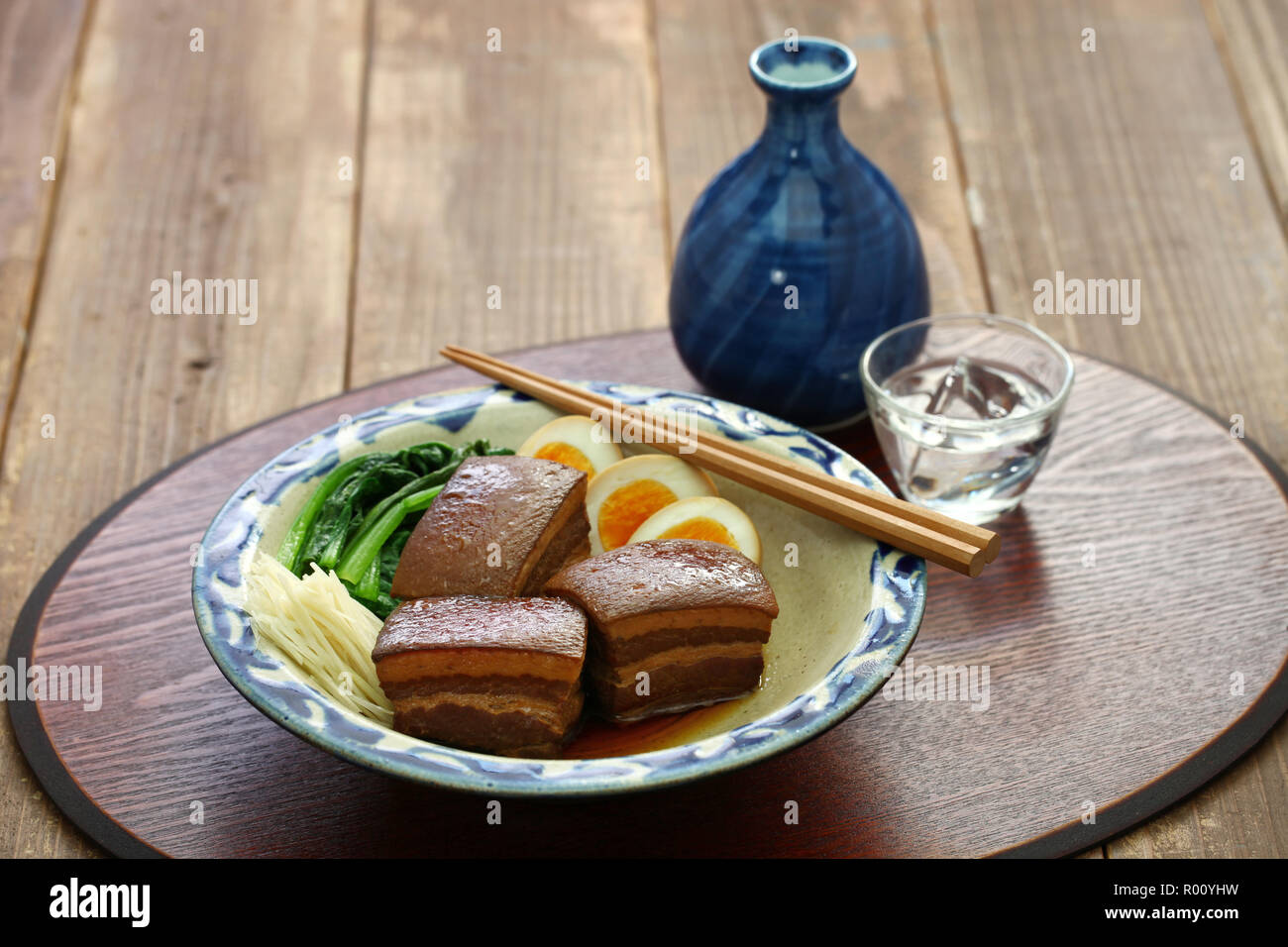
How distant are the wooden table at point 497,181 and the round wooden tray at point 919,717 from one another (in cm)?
22

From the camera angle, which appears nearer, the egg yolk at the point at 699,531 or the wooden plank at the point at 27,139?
the egg yolk at the point at 699,531

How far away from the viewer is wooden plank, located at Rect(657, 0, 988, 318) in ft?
9.84

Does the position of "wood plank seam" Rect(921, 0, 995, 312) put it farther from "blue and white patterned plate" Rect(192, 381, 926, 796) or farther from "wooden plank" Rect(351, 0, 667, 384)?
"blue and white patterned plate" Rect(192, 381, 926, 796)

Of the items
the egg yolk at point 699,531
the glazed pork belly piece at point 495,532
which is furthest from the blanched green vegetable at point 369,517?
the egg yolk at point 699,531

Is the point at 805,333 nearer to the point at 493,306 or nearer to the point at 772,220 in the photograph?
the point at 772,220

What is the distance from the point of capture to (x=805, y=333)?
2.11 meters

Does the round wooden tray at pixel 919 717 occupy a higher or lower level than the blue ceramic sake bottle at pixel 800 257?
lower

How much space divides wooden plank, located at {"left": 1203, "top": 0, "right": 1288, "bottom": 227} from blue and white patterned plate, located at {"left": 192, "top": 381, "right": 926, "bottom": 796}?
1746 millimetres

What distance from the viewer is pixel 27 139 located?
336 cm

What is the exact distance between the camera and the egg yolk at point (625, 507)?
6.15 ft

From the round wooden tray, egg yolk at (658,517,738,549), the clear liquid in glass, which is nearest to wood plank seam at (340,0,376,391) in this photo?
the round wooden tray

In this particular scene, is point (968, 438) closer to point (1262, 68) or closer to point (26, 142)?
point (1262, 68)

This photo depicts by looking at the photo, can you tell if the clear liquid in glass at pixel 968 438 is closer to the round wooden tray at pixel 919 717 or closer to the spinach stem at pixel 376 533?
the round wooden tray at pixel 919 717

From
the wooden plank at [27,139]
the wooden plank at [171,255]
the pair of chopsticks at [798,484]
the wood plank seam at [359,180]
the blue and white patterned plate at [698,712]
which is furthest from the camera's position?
the wooden plank at [27,139]
